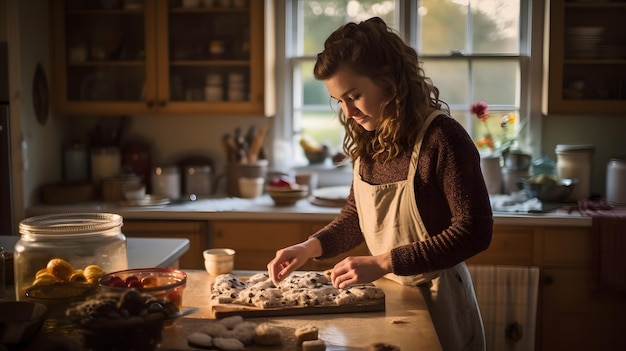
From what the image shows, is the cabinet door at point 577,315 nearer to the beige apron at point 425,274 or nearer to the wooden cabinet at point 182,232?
the beige apron at point 425,274

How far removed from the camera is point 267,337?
5.08 ft

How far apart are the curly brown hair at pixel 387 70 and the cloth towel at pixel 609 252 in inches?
67.4

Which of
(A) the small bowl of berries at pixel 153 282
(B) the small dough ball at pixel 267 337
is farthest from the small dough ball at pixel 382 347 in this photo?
(A) the small bowl of berries at pixel 153 282

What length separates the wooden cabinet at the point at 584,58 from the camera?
3.81 m

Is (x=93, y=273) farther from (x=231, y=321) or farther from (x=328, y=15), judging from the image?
(x=328, y=15)

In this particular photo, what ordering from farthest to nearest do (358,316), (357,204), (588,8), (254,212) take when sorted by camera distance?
1. (588,8)
2. (254,212)
3. (357,204)
4. (358,316)

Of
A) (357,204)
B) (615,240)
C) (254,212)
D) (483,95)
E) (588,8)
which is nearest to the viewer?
(357,204)

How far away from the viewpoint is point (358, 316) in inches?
70.6

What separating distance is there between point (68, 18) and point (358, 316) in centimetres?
299

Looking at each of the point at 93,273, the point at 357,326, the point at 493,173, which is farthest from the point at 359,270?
the point at 493,173

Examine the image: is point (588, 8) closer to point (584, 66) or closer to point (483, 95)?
point (584, 66)

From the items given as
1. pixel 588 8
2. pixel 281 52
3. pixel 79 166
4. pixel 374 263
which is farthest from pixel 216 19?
pixel 374 263

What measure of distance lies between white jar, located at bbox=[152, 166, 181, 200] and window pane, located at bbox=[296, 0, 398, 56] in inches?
40.5

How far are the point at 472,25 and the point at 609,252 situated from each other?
151 cm
